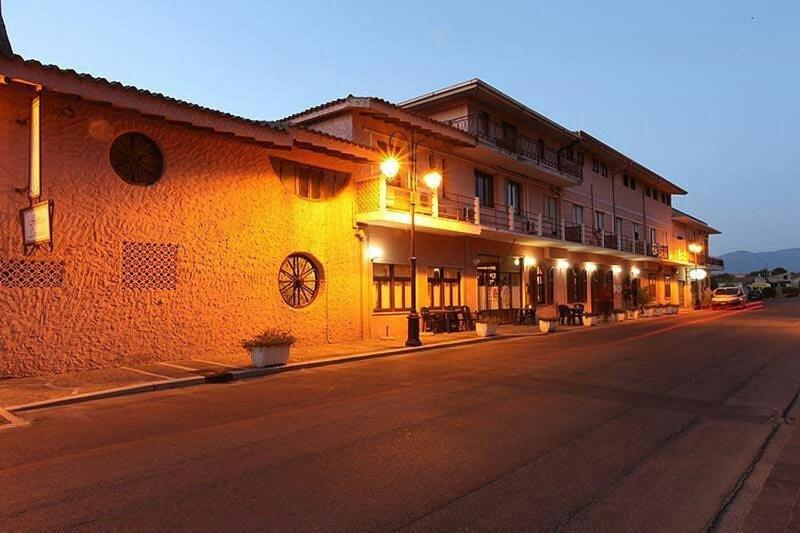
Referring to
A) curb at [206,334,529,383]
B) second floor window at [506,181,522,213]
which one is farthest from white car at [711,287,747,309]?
curb at [206,334,529,383]

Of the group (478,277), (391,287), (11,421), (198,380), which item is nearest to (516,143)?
(478,277)

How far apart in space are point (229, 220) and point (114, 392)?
6.21m

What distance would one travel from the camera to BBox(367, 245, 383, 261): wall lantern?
60.7 feet

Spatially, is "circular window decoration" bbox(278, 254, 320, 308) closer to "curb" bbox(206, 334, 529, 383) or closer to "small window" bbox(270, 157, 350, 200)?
"small window" bbox(270, 157, 350, 200)

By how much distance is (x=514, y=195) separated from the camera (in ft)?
89.1

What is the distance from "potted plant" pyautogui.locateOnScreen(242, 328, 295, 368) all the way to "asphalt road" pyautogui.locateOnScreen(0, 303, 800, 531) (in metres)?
1.41

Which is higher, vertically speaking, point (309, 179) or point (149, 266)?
point (309, 179)

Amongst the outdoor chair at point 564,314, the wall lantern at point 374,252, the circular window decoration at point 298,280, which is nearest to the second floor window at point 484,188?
the outdoor chair at point 564,314

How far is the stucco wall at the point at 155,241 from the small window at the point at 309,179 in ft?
0.76

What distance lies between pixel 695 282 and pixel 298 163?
5204cm

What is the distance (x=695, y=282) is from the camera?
56.2 meters

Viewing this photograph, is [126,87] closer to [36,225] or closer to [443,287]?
[36,225]

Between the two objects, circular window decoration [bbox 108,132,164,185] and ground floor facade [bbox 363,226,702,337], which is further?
ground floor facade [bbox 363,226,702,337]

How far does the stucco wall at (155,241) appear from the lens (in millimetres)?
11000
